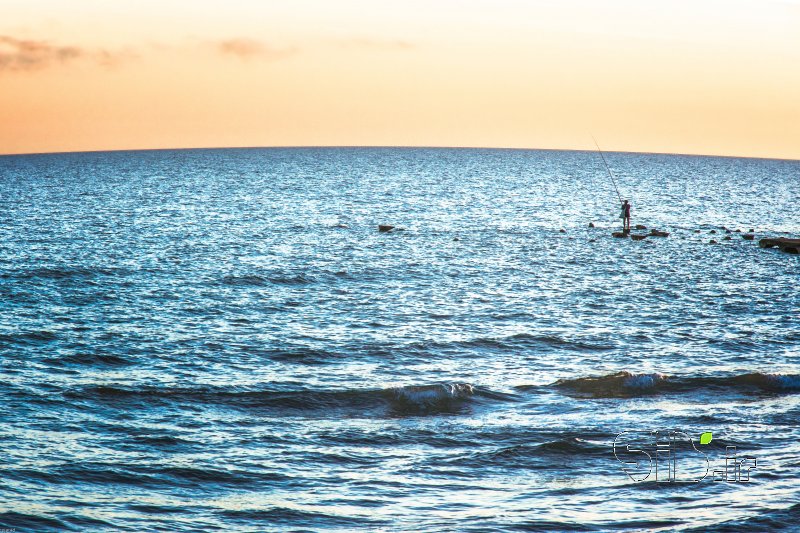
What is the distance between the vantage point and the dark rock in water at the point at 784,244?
4925 cm

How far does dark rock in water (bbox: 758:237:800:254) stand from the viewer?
4925cm

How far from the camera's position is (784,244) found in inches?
1975

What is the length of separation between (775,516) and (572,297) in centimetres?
2195

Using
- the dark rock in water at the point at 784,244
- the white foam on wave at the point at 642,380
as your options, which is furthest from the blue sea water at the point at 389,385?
the dark rock in water at the point at 784,244

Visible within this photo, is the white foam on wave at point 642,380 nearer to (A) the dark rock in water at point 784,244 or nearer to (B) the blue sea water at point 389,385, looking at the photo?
(B) the blue sea water at point 389,385

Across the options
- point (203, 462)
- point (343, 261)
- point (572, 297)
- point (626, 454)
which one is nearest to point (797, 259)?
point (572, 297)

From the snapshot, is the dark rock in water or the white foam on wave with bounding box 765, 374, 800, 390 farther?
the dark rock in water

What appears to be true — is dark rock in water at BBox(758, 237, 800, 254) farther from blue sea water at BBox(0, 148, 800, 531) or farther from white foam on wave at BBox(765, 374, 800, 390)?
white foam on wave at BBox(765, 374, 800, 390)

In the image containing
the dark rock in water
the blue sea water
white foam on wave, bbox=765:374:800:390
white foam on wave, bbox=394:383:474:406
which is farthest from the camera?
the dark rock in water

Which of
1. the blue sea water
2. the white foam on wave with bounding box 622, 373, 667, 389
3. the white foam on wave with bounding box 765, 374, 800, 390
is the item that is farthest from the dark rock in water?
the white foam on wave with bounding box 622, 373, 667, 389

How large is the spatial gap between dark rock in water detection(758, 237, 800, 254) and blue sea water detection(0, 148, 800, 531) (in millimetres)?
1355

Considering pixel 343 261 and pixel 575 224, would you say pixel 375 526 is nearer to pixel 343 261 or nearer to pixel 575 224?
pixel 343 261

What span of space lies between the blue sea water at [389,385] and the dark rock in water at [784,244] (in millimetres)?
1355

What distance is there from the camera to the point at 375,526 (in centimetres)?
1324
